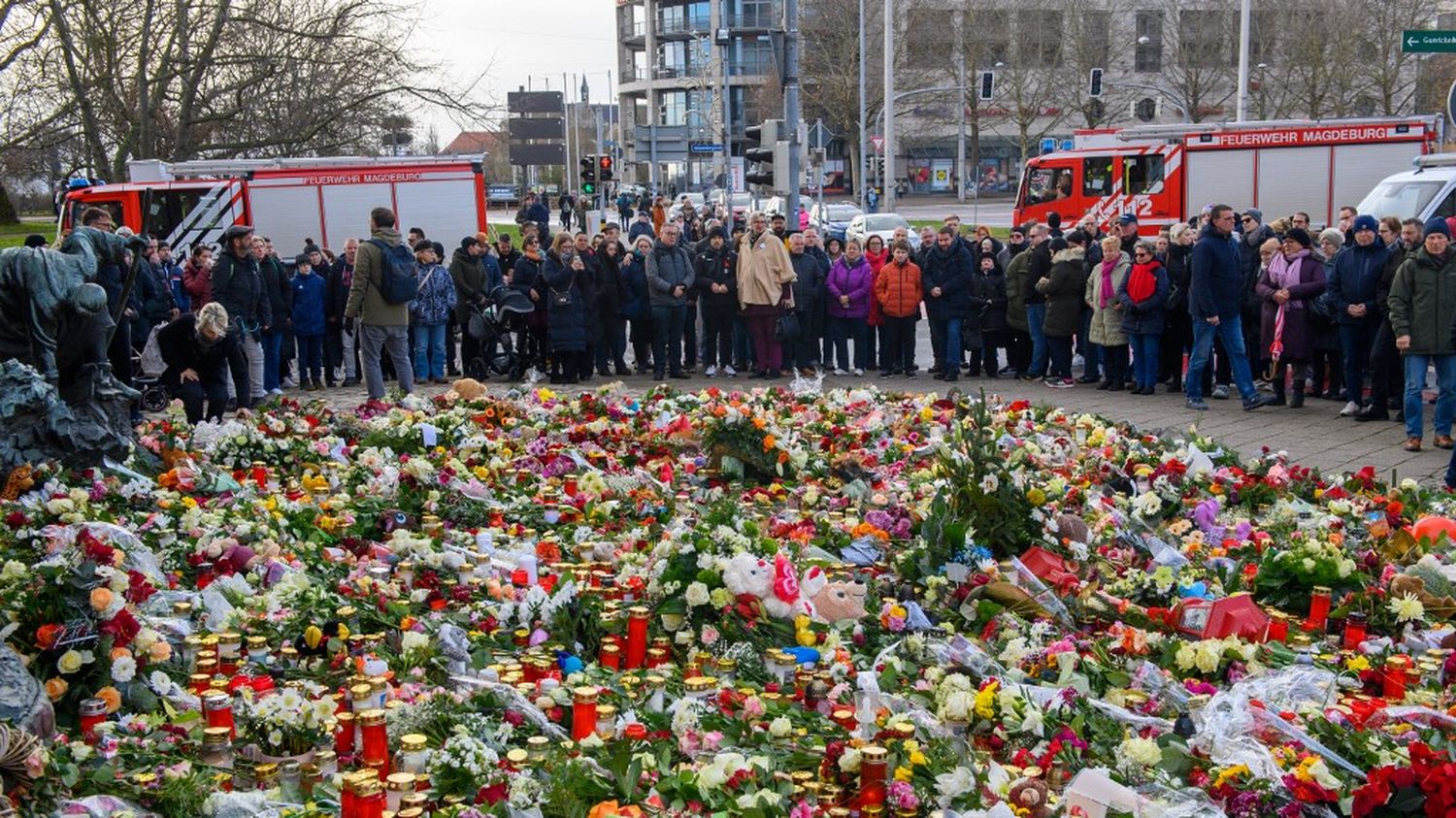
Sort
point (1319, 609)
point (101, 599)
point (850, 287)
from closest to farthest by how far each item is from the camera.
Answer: point (101, 599) < point (1319, 609) < point (850, 287)

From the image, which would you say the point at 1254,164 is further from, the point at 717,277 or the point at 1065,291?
the point at 717,277

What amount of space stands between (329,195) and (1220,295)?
17.7 metres

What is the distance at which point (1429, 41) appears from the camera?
1344cm

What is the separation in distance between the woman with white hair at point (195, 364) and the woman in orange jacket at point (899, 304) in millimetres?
8283

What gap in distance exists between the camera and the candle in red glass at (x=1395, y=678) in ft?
19.2

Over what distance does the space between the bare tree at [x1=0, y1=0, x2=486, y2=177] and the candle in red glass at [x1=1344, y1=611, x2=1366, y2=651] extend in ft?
82.3

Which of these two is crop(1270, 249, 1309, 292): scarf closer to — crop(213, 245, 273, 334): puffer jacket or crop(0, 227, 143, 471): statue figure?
crop(0, 227, 143, 471): statue figure

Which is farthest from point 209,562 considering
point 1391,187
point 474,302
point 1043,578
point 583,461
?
point 1391,187

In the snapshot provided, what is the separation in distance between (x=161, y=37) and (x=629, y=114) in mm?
72654

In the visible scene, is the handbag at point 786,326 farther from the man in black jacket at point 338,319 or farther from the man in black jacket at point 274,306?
the man in black jacket at point 274,306

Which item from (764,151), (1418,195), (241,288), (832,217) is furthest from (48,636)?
(832,217)

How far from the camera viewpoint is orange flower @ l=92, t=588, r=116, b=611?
18.5ft

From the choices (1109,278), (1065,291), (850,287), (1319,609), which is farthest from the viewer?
(850,287)

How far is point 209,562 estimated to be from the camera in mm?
7340
